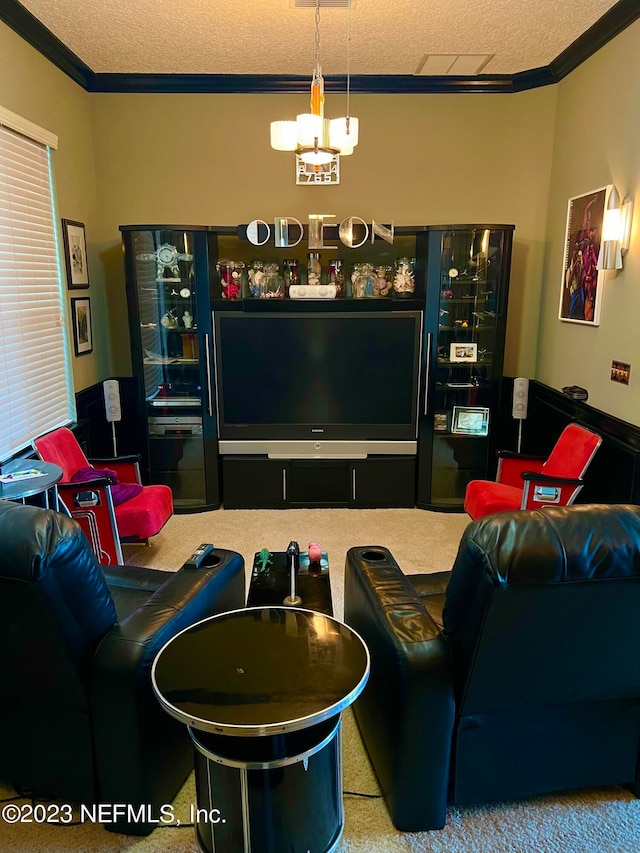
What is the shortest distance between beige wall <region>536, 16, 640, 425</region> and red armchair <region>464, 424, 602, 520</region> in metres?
0.27

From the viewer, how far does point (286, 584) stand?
260 cm

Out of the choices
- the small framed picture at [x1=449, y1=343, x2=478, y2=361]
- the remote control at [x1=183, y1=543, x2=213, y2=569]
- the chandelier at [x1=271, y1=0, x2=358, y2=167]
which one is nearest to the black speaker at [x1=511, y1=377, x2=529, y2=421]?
the small framed picture at [x1=449, y1=343, x2=478, y2=361]

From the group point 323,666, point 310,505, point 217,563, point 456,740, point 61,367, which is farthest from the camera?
point 310,505

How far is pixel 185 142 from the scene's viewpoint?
4.46m

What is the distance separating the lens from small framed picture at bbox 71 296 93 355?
13.5 feet

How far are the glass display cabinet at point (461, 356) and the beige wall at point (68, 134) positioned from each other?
2501 millimetres

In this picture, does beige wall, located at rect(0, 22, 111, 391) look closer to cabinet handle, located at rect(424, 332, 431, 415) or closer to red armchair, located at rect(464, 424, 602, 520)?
cabinet handle, located at rect(424, 332, 431, 415)

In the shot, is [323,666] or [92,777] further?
[92,777]

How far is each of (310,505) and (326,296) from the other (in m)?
1.59

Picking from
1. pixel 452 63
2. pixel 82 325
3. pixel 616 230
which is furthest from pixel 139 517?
pixel 452 63

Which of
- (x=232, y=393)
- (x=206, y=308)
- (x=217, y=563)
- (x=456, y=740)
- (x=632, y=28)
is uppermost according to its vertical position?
(x=632, y=28)

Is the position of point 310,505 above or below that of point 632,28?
below

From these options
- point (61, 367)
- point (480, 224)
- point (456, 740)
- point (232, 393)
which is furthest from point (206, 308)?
point (456, 740)

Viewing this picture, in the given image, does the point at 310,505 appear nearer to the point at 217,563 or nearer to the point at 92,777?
the point at 217,563
